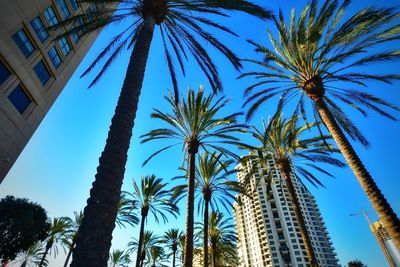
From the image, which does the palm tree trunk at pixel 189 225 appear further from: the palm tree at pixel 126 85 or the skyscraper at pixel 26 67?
the skyscraper at pixel 26 67

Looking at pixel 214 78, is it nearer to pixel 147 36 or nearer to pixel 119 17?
pixel 147 36

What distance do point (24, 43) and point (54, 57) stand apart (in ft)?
12.2

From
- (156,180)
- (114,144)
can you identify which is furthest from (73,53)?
(114,144)

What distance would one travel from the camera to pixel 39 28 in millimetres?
20094

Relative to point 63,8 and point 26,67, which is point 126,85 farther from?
point 63,8

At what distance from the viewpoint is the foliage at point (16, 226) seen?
72.7 feet

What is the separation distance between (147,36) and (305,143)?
14.9 m

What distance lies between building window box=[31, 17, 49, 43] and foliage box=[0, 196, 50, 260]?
1588 centimetres

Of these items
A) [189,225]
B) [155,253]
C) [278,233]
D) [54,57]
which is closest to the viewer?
[189,225]

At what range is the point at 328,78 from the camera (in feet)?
43.0

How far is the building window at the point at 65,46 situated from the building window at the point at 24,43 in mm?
3779

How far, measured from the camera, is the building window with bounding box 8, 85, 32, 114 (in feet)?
59.6

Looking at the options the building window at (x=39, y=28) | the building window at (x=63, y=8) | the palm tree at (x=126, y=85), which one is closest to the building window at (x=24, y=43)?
the building window at (x=39, y=28)

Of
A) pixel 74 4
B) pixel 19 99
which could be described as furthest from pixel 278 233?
pixel 74 4
